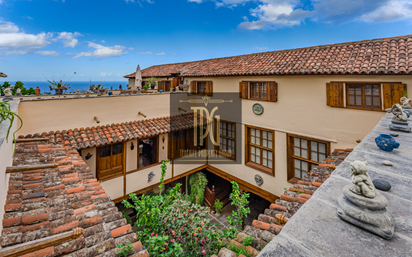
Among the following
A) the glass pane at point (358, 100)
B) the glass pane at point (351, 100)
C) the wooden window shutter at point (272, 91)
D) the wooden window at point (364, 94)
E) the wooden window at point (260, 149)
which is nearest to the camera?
the wooden window at point (364, 94)

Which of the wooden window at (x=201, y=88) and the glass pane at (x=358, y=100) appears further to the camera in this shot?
the wooden window at (x=201, y=88)

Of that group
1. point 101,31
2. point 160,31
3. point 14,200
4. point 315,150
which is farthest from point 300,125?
point 101,31

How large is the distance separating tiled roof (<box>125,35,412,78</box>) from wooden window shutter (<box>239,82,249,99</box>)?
722mm

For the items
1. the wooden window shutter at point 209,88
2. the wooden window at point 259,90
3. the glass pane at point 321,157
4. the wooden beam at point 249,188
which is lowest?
the wooden beam at point 249,188

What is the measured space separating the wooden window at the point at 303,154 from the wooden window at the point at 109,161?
324 inches

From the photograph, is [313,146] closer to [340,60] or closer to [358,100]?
[358,100]

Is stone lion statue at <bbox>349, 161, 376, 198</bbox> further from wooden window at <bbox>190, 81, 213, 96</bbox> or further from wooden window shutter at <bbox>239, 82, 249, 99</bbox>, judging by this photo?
wooden window at <bbox>190, 81, 213, 96</bbox>

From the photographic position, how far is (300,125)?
8516mm

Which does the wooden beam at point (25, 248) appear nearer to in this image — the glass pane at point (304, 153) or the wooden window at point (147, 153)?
the wooden window at point (147, 153)

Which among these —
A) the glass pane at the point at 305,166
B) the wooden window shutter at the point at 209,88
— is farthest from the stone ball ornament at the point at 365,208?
the wooden window shutter at the point at 209,88

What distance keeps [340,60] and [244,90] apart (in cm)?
438

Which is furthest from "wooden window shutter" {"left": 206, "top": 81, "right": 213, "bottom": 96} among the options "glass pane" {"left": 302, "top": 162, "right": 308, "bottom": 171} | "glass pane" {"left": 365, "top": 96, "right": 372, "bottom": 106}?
"glass pane" {"left": 365, "top": 96, "right": 372, "bottom": 106}

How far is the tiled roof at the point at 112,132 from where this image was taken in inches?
282

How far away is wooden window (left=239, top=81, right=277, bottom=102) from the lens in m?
9.09
